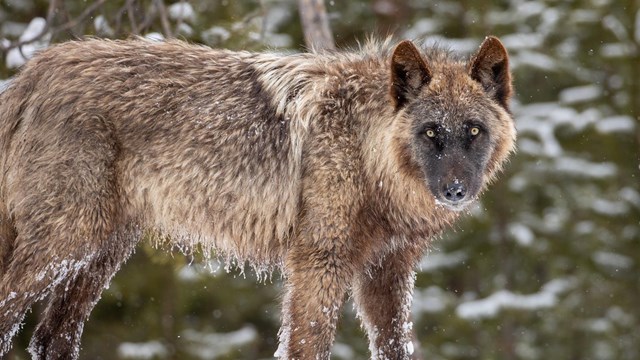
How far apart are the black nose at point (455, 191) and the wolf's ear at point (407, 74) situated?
0.67 m

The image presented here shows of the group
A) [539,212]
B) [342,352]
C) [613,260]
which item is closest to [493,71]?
[342,352]

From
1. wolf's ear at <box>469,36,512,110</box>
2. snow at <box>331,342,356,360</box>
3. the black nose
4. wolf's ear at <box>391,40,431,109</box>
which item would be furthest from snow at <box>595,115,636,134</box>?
the black nose

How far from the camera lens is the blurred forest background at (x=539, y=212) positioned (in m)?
14.3

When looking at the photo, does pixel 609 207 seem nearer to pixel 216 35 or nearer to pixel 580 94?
pixel 580 94

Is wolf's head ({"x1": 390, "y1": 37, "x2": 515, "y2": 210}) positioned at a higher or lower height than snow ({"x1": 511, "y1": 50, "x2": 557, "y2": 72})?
higher

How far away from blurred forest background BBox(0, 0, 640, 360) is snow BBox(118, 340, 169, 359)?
0.60m

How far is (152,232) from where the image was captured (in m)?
6.70

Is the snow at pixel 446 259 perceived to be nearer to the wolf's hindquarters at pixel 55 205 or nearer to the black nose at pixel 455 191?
the wolf's hindquarters at pixel 55 205

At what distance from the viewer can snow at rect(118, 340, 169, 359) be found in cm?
1288

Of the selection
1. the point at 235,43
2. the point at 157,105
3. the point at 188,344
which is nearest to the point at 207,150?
the point at 157,105

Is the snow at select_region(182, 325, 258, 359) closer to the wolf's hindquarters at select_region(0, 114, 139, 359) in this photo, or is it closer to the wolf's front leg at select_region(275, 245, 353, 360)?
the wolf's hindquarters at select_region(0, 114, 139, 359)

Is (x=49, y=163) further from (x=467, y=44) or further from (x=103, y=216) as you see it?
(x=467, y=44)

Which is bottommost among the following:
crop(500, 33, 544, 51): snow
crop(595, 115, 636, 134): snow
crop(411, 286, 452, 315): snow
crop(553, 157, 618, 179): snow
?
crop(411, 286, 452, 315): snow

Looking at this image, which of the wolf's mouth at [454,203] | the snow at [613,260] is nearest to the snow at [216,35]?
the wolf's mouth at [454,203]
